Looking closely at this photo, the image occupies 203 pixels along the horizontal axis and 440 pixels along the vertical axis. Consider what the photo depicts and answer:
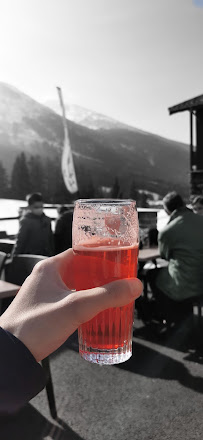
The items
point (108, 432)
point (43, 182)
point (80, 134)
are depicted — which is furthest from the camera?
point (80, 134)

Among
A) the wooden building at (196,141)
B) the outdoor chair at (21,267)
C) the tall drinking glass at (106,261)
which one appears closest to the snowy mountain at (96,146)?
the wooden building at (196,141)

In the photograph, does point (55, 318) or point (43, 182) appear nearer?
point (55, 318)

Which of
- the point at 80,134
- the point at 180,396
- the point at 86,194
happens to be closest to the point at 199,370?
the point at 180,396

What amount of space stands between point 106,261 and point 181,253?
3.52m

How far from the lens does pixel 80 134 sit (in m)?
71.8

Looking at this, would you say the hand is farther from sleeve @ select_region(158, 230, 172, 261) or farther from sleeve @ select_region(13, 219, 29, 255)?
sleeve @ select_region(13, 219, 29, 255)

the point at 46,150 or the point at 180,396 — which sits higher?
the point at 46,150

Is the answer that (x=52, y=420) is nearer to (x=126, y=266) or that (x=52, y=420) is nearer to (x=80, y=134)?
(x=126, y=266)

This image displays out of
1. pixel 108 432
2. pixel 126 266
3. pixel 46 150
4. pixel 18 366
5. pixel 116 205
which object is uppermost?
pixel 46 150

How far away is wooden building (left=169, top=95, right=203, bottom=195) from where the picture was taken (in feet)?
54.7

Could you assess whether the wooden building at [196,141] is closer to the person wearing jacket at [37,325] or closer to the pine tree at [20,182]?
the person wearing jacket at [37,325]

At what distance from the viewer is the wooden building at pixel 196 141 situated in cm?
1669

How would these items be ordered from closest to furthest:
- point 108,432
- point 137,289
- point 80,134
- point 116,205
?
point 137,289
point 116,205
point 108,432
point 80,134

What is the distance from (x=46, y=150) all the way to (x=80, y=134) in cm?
1184
